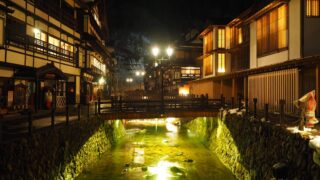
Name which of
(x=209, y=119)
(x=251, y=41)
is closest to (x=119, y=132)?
(x=209, y=119)

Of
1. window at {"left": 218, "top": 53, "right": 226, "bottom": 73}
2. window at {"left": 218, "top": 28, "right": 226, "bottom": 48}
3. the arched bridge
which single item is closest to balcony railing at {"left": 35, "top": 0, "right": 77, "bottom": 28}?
the arched bridge

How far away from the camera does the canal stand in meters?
17.8

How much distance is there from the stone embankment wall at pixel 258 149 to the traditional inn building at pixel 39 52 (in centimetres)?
1372

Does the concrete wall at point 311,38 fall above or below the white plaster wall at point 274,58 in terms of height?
above

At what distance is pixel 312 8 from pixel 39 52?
21685mm

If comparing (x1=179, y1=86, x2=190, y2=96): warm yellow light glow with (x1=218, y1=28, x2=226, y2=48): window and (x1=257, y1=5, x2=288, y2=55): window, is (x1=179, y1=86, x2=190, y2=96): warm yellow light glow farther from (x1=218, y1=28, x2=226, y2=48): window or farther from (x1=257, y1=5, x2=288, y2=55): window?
(x1=257, y1=5, x2=288, y2=55): window

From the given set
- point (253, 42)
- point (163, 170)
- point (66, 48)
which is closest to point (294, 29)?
point (253, 42)

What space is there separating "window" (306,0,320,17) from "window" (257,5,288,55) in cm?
172

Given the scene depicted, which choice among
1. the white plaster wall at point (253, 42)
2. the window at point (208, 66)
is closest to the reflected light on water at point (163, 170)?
the white plaster wall at point (253, 42)

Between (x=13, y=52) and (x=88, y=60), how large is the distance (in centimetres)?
1738

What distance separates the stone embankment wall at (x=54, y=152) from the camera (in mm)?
9414

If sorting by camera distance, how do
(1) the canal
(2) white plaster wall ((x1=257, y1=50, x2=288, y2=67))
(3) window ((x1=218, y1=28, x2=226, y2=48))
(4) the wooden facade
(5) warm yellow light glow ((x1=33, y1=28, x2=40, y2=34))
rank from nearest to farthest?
1. (4) the wooden facade
2. (1) the canal
3. (2) white plaster wall ((x1=257, y1=50, x2=288, y2=67))
4. (5) warm yellow light glow ((x1=33, y1=28, x2=40, y2=34))
5. (3) window ((x1=218, y1=28, x2=226, y2=48))

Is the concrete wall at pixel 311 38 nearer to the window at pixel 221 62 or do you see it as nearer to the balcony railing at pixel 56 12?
the window at pixel 221 62

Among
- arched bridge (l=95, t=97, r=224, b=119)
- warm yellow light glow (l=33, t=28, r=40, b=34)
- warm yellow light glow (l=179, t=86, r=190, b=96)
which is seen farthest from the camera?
warm yellow light glow (l=179, t=86, r=190, b=96)
